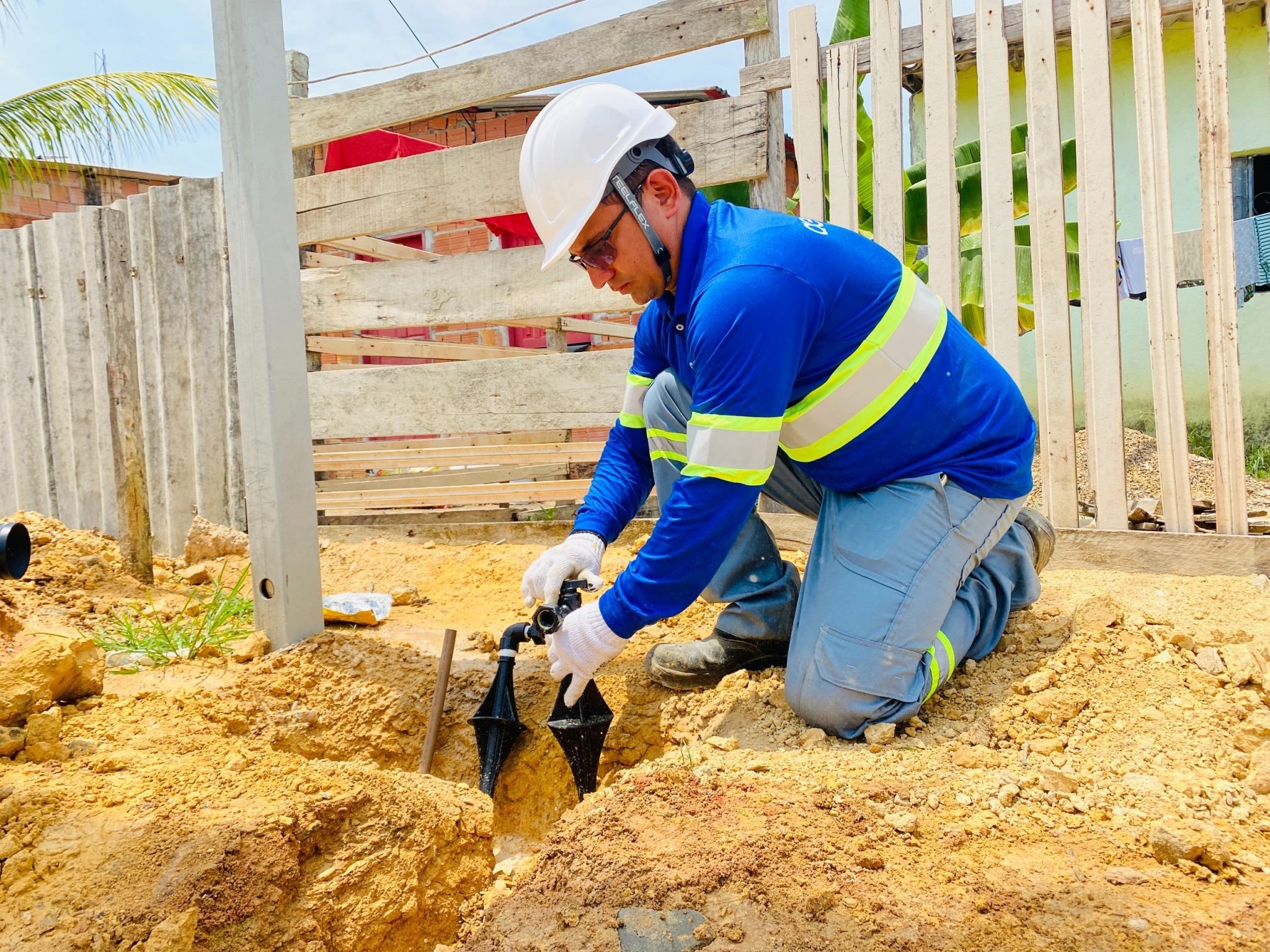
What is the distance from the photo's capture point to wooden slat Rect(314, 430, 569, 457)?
4953mm

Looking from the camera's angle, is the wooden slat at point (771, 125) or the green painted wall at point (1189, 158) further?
the green painted wall at point (1189, 158)

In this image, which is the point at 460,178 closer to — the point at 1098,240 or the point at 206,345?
the point at 206,345

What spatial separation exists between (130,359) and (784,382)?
10.5ft

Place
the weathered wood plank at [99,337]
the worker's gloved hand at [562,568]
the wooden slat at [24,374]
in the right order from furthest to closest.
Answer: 1. the wooden slat at [24,374]
2. the weathered wood plank at [99,337]
3. the worker's gloved hand at [562,568]

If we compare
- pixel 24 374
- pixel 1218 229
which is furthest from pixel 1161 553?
pixel 24 374

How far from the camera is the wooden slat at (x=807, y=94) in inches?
136

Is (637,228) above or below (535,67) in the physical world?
below

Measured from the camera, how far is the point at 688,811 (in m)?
1.76

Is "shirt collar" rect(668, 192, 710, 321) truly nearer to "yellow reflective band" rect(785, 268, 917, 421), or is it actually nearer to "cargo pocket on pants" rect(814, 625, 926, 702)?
"yellow reflective band" rect(785, 268, 917, 421)

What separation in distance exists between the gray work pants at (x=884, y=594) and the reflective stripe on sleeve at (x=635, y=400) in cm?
8

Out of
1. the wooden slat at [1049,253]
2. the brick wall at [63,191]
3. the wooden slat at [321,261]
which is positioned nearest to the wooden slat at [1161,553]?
the wooden slat at [1049,253]

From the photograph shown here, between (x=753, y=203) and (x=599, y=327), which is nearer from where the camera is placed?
(x=753, y=203)

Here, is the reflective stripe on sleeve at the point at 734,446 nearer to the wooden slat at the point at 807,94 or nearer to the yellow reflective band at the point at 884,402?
the yellow reflective band at the point at 884,402

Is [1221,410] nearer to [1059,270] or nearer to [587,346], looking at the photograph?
[1059,270]
